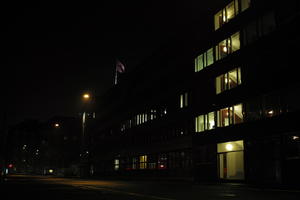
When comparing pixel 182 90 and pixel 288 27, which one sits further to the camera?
pixel 182 90

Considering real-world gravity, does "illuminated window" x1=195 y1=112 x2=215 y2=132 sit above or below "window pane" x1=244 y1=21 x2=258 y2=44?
below

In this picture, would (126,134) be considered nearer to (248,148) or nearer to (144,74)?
(144,74)

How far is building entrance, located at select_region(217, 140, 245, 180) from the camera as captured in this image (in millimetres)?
30438

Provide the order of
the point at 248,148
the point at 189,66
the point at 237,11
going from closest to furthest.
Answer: the point at 248,148, the point at 237,11, the point at 189,66

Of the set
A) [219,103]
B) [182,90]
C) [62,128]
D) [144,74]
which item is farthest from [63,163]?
[219,103]

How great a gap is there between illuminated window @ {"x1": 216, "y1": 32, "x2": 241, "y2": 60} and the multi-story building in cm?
8

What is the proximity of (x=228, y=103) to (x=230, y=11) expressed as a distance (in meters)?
7.94

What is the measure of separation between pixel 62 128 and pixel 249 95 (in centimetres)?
8950

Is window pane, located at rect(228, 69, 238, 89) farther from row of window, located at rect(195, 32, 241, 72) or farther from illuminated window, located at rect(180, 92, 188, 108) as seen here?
illuminated window, located at rect(180, 92, 188, 108)

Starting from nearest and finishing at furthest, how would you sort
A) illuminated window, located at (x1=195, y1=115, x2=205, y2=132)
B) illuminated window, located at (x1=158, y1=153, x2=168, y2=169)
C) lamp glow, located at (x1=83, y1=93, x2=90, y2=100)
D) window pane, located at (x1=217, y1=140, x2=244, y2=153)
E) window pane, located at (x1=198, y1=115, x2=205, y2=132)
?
window pane, located at (x1=217, y1=140, x2=244, y2=153)
window pane, located at (x1=198, y1=115, x2=205, y2=132)
illuminated window, located at (x1=195, y1=115, x2=205, y2=132)
lamp glow, located at (x1=83, y1=93, x2=90, y2=100)
illuminated window, located at (x1=158, y1=153, x2=168, y2=169)

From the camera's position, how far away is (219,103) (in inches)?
1316

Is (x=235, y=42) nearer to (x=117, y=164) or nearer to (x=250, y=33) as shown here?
(x=250, y=33)

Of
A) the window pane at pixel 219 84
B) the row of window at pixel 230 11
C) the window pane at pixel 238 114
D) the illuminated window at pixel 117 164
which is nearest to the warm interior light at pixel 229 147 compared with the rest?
Answer: the window pane at pixel 238 114

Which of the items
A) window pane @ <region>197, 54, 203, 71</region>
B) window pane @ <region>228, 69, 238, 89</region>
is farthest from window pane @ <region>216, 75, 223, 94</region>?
window pane @ <region>197, 54, 203, 71</region>
